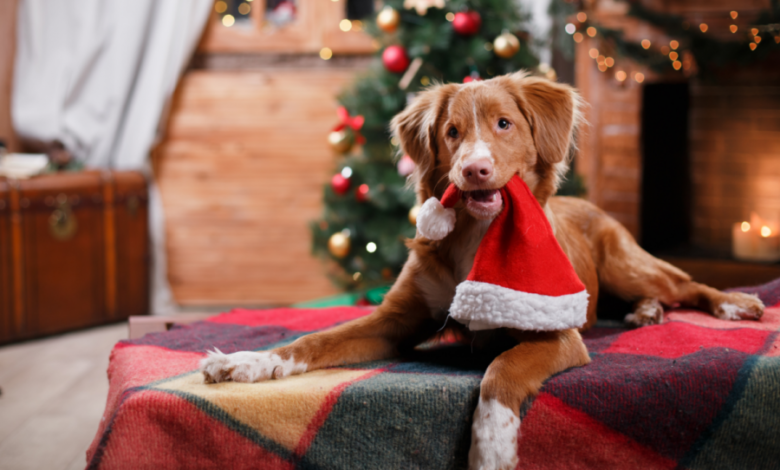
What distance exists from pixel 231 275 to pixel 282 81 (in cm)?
127

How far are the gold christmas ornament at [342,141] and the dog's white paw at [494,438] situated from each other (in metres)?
2.29

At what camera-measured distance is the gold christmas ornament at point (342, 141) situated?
3232 mm

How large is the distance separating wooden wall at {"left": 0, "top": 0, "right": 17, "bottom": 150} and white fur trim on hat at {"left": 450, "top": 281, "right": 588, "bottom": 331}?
135 inches

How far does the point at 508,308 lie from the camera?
3.94ft

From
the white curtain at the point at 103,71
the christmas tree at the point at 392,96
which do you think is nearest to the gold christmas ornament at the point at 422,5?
the christmas tree at the point at 392,96

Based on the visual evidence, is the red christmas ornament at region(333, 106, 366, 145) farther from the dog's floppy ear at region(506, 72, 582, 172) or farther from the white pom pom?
the white pom pom

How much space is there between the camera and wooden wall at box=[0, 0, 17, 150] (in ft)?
11.7

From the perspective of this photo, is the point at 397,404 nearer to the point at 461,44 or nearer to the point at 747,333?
the point at 747,333

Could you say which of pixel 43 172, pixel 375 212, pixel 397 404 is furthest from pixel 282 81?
pixel 397 404

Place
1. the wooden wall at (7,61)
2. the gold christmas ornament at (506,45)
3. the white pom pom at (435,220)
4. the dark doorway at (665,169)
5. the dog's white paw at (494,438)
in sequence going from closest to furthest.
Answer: the dog's white paw at (494,438)
the white pom pom at (435,220)
the gold christmas ornament at (506,45)
the dark doorway at (665,169)
the wooden wall at (7,61)

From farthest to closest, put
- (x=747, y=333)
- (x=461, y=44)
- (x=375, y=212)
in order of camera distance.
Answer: (x=375, y=212)
(x=461, y=44)
(x=747, y=333)

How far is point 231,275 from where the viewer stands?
3982mm

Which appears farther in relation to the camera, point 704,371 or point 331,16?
point 331,16

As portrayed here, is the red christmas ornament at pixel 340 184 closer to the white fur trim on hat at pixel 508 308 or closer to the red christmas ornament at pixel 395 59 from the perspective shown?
the red christmas ornament at pixel 395 59
